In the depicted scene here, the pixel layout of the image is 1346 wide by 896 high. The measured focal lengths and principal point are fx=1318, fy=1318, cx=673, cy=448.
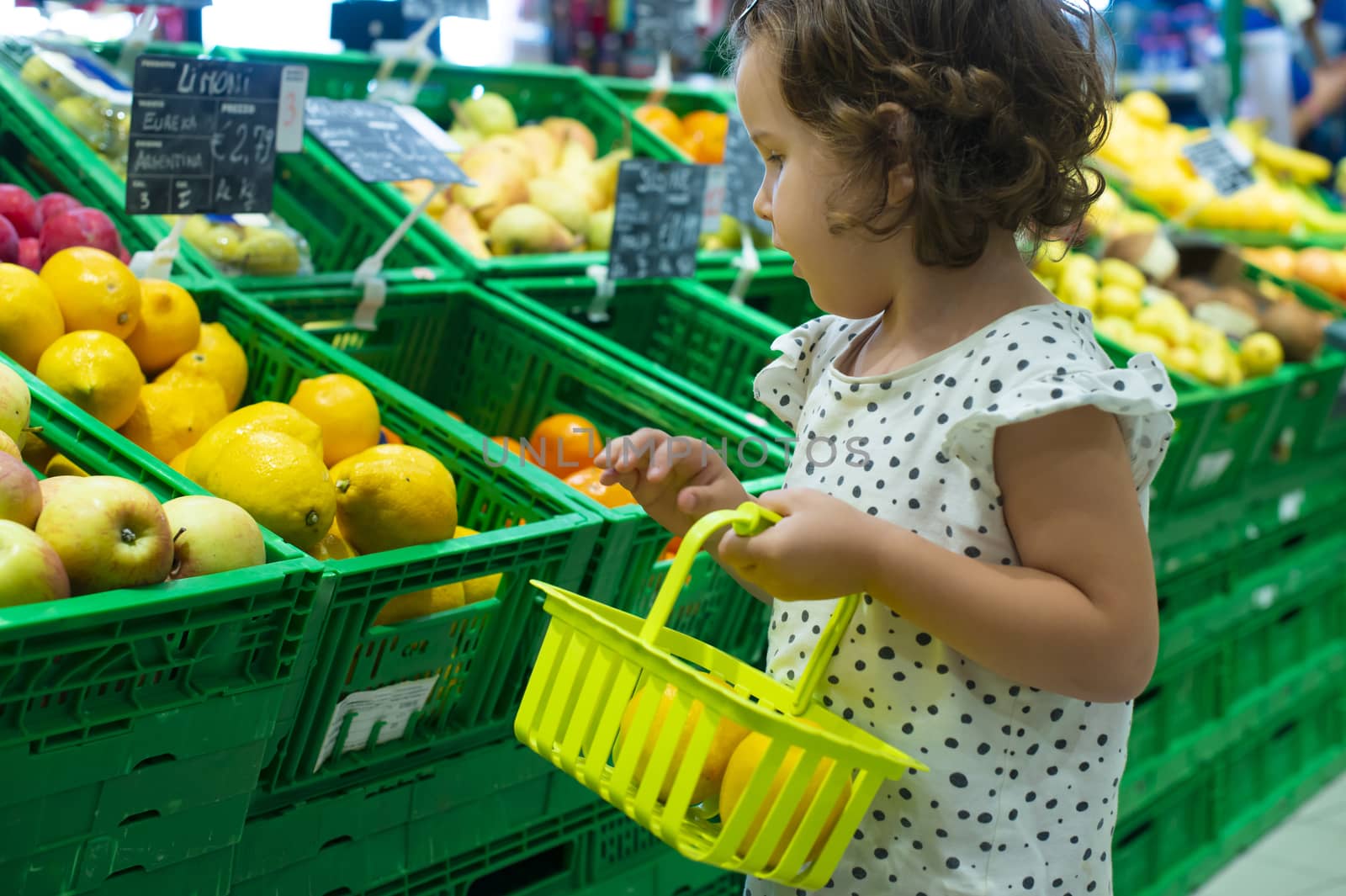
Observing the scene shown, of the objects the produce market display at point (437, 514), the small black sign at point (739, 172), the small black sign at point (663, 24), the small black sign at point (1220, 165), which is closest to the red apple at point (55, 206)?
the produce market display at point (437, 514)

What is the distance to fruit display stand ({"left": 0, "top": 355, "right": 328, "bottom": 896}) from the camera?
111 centimetres

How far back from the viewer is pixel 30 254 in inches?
75.2

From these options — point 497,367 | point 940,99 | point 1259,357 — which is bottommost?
point 497,367

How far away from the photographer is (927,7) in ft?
3.63

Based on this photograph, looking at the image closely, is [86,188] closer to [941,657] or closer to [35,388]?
[35,388]

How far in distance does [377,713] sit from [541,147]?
2.02 meters

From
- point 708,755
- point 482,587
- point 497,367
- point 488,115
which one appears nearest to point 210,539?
point 482,587

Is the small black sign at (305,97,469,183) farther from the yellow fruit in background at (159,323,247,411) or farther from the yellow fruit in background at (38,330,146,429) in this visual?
the yellow fruit in background at (38,330,146,429)

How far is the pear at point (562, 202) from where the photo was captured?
2.93 meters

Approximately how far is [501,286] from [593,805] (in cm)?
102

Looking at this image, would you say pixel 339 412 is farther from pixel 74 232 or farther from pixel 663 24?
pixel 663 24

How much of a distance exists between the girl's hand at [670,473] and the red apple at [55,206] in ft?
3.94

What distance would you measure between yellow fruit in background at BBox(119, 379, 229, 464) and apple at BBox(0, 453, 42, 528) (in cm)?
53

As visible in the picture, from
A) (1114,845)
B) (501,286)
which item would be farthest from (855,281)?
(1114,845)
